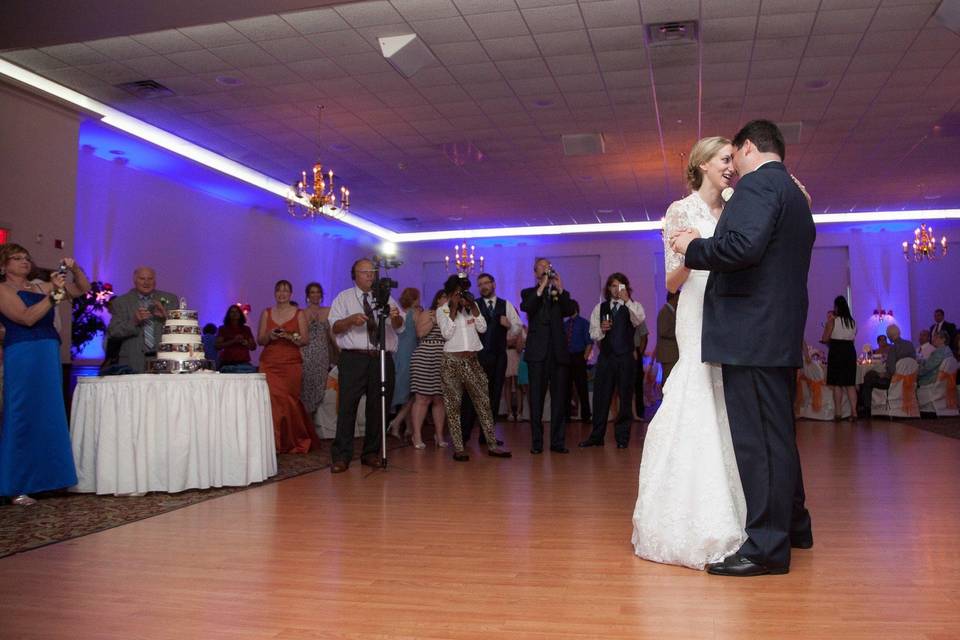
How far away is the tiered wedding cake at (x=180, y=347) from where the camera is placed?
204 inches

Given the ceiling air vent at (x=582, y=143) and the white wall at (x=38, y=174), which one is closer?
the white wall at (x=38, y=174)

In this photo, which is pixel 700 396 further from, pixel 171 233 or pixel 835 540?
pixel 171 233

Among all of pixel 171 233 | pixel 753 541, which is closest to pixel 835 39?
pixel 753 541

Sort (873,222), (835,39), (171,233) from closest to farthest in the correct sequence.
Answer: (835,39), (171,233), (873,222)

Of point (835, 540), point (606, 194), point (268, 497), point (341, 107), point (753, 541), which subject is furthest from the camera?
point (606, 194)

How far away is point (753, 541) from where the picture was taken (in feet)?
9.16

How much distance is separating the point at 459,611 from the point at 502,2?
532cm

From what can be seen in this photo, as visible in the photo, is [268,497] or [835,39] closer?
[268,497]

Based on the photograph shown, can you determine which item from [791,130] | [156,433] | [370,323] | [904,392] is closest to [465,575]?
[156,433]

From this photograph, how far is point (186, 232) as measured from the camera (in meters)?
12.1


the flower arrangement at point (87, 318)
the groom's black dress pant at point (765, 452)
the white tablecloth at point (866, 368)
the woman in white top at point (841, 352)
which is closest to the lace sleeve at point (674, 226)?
the groom's black dress pant at point (765, 452)

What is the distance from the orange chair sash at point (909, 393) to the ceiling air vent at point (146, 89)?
392 inches

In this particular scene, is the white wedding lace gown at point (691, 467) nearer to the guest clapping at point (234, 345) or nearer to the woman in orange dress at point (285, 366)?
the woman in orange dress at point (285, 366)

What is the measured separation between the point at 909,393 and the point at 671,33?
6862 mm
